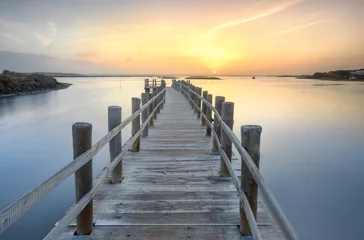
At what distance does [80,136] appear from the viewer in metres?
2.73

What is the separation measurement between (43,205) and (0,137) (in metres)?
11.5

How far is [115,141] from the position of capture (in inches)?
161

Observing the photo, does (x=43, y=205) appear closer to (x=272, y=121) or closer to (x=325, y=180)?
(x=325, y=180)

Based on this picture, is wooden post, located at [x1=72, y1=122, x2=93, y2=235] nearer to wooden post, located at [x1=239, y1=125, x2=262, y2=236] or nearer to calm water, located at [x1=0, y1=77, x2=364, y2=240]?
wooden post, located at [x1=239, y1=125, x2=262, y2=236]

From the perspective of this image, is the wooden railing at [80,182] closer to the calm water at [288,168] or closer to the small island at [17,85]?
the calm water at [288,168]

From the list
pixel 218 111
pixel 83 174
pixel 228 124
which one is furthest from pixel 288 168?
pixel 83 174

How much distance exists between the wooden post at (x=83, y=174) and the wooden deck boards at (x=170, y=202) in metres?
0.13

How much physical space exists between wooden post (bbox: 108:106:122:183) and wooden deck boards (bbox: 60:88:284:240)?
0.52 feet

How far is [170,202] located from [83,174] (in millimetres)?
1346

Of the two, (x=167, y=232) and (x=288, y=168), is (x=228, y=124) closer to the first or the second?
(x=167, y=232)

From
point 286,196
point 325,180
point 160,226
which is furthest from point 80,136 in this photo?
point 325,180

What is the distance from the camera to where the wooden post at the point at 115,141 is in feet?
13.0

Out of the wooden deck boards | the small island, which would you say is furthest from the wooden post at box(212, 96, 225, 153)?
the small island

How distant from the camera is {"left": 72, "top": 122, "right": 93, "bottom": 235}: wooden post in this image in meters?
2.72
